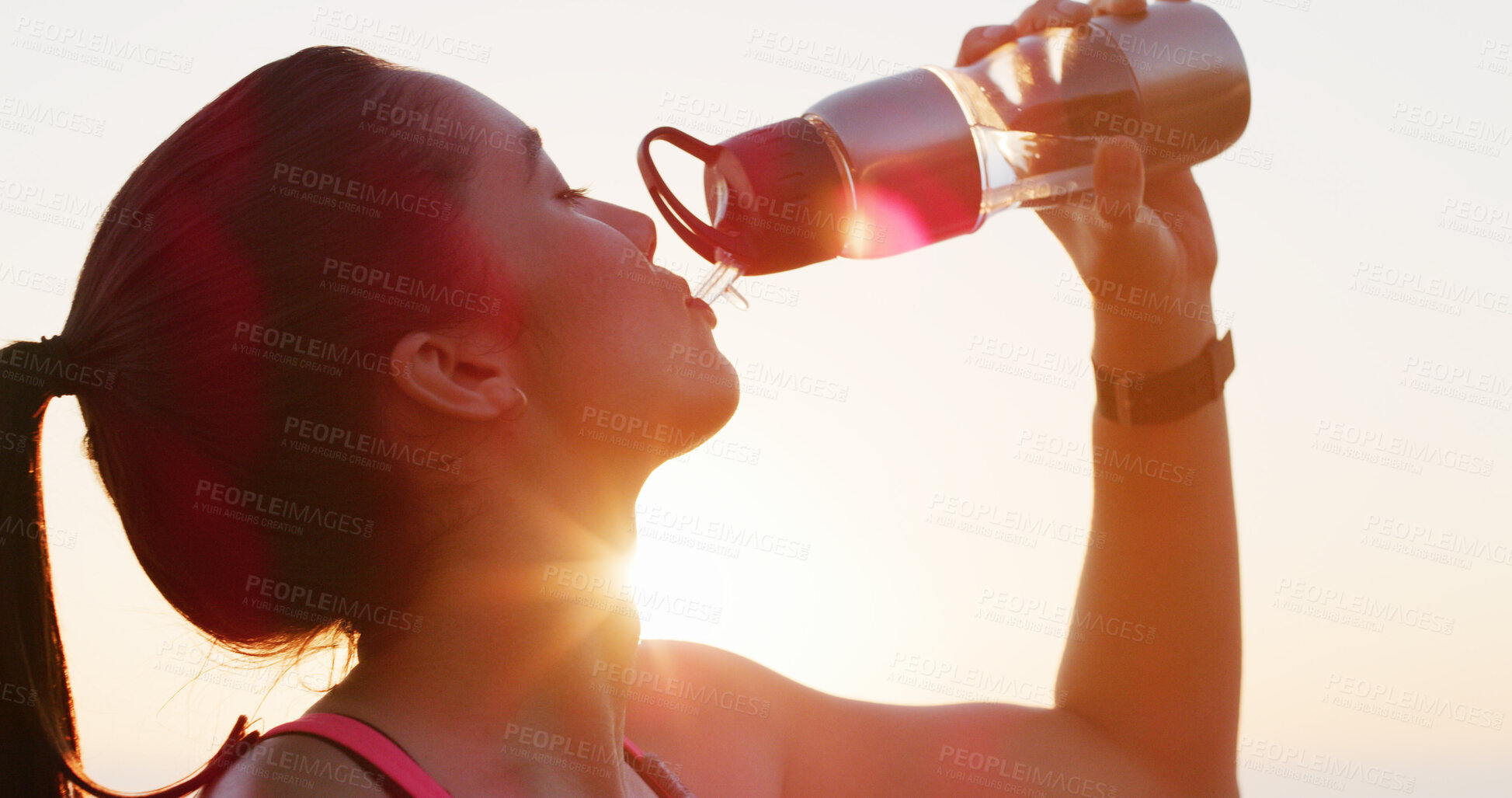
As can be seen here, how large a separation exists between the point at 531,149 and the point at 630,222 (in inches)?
5.2

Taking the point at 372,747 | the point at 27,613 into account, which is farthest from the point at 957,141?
the point at 27,613

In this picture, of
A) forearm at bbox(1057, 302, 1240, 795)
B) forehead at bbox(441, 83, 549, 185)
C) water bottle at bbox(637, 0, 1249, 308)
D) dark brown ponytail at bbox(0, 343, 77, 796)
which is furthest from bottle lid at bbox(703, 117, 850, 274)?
dark brown ponytail at bbox(0, 343, 77, 796)

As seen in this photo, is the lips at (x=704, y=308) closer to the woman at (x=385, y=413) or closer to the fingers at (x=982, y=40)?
the woman at (x=385, y=413)

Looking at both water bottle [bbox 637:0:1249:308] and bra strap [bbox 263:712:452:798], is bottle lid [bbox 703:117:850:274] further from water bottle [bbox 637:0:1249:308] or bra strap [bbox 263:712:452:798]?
bra strap [bbox 263:712:452:798]

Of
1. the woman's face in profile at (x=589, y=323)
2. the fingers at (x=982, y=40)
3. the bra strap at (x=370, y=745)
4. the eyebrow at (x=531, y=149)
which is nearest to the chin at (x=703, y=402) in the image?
the woman's face in profile at (x=589, y=323)

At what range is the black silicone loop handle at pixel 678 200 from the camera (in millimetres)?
1103

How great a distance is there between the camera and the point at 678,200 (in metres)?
1.14

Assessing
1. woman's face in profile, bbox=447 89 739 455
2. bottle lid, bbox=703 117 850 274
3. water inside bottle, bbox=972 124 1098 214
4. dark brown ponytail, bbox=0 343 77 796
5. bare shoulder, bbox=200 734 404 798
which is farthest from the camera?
water inside bottle, bbox=972 124 1098 214

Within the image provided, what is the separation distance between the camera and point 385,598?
1.02 m

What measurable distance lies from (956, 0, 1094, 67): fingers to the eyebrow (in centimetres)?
64

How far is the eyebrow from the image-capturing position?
1.07 m

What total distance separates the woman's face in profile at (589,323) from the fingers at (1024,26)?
0.62 m

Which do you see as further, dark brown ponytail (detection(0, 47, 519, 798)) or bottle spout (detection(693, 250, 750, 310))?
bottle spout (detection(693, 250, 750, 310))

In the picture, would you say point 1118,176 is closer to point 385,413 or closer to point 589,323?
point 589,323
